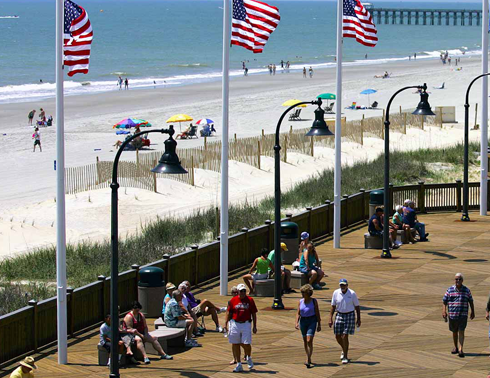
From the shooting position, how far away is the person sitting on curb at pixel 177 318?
14539 mm

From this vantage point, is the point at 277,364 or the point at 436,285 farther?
the point at 436,285

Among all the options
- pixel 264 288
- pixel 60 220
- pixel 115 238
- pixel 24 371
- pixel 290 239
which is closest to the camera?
pixel 24 371

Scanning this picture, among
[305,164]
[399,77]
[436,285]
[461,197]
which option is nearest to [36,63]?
[399,77]

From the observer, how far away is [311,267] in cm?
1805

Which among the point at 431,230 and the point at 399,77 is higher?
the point at 399,77

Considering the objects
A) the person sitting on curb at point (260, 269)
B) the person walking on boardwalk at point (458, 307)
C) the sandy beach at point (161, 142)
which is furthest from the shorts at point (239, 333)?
the sandy beach at point (161, 142)

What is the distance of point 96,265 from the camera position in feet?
67.7

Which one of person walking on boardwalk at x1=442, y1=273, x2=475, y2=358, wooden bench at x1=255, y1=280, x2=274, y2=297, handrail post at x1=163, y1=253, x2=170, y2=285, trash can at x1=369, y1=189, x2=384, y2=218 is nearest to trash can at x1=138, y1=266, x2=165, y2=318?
handrail post at x1=163, y1=253, x2=170, y2=285

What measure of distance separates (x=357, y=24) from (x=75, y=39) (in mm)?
9543

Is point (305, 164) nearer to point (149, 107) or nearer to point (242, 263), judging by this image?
point (242, 263)

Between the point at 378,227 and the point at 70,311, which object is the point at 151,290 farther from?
the point at 378,227

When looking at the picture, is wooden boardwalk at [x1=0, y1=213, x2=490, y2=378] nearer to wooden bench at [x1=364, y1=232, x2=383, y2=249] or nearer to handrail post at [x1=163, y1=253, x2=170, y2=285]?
handrail post at [x1=163, y1=253, x2=170, y2=285]

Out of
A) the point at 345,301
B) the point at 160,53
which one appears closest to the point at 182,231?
the point at 345,301

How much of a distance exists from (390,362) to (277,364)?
66.3 inches
